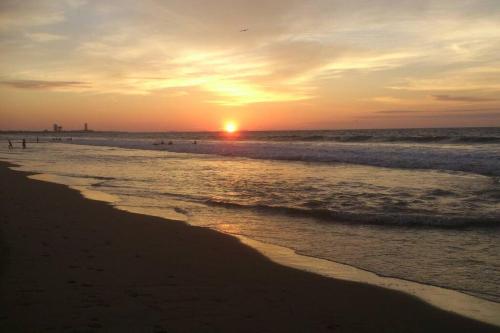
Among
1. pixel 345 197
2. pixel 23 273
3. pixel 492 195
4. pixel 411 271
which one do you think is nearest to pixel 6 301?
pixel 23 273

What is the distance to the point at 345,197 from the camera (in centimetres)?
1412

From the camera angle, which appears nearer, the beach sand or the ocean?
the beach sand

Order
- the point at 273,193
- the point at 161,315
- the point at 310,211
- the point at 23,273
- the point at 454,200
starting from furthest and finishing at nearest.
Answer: the point at 273,193, the point at 454,200, the point at 310,211, the point at 23,273, the point at 161,315

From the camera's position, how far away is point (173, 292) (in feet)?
17.8

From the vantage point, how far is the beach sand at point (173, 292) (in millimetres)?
4562

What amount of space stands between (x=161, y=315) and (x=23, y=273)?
95.3 inches

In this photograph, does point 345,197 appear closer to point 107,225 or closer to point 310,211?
point 310,211

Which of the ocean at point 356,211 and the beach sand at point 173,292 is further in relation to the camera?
the ocean at point 356,211

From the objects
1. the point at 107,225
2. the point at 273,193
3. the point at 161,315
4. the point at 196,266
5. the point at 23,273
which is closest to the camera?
the point at 161,315

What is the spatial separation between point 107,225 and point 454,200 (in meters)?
10.4

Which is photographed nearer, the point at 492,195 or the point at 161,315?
the point at 161,315

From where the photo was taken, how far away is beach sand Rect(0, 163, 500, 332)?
15.0 ft

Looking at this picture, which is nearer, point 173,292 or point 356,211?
point 173,292

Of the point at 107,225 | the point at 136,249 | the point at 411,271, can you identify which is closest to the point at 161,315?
the point at 136,249
